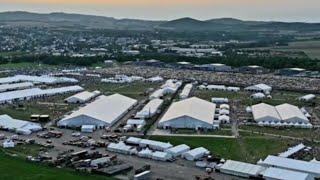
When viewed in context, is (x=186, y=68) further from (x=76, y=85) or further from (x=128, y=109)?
Answer: (x=128, y=109)

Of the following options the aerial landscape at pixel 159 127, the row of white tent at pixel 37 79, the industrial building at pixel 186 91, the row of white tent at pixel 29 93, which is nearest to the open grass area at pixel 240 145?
the aerial landscape at pixel 159 127

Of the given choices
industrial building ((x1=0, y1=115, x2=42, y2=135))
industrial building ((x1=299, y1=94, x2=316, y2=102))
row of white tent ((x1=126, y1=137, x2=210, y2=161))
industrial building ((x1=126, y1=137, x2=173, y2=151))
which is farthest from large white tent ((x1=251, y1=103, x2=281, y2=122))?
industrial building ((x1=0, y1=115, x2=42, y2=135))

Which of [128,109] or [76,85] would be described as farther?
[76,85]

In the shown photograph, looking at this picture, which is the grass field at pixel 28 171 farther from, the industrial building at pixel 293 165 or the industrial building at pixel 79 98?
the industrial building at pixel 79 98

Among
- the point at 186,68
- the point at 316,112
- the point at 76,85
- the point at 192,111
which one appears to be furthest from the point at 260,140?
the point at 186,68

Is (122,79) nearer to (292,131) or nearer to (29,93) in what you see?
(29,93)

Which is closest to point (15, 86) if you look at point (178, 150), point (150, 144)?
point (150, 144)
